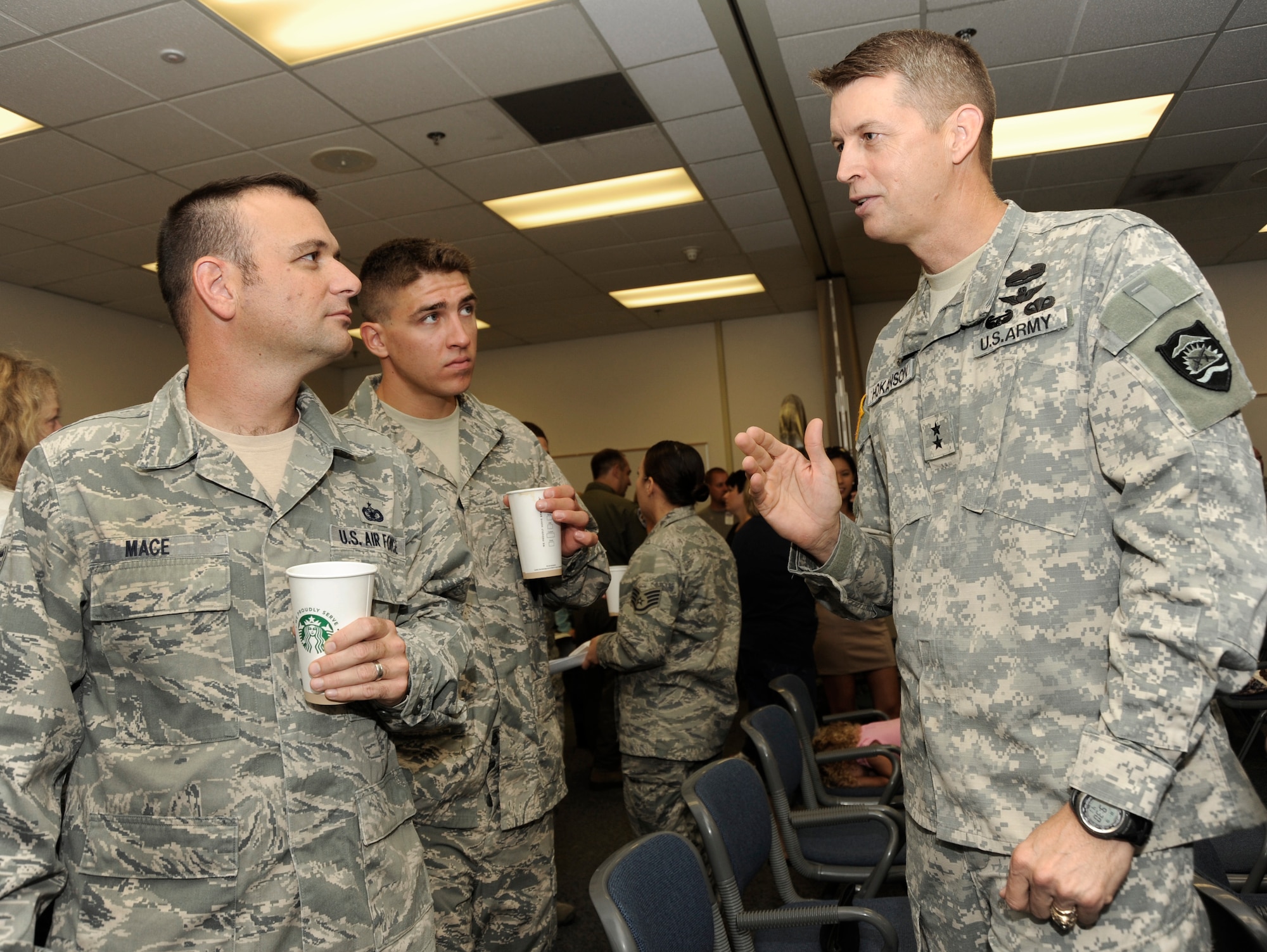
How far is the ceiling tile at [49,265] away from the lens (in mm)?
5980

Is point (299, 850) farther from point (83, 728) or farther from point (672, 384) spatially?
point (672, 384)

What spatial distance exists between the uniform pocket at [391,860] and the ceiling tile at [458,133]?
12.9 ft

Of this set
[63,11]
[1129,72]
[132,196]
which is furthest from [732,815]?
[132,196]

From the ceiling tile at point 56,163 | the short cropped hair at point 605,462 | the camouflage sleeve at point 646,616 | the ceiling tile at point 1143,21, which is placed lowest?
the camouflage sleeve at point 646,616

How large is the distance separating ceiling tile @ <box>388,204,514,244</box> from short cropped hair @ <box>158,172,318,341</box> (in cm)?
452

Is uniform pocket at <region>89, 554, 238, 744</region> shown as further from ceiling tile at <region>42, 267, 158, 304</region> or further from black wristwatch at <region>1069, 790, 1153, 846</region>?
ceiling tile at <region>42, 267, 158, 304</region>

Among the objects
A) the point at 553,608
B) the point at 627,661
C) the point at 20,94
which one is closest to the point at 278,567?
the point at 553,608

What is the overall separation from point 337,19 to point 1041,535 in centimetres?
383

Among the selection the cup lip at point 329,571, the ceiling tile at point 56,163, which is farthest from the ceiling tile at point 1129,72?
the ceiling tile at point 56,163

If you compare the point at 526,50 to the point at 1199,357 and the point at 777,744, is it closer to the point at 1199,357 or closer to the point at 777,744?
the point at 777,744

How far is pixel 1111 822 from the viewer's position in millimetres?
955

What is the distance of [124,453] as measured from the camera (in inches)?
47.6

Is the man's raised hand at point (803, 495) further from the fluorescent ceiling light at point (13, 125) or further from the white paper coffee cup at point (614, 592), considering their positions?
the fluorescent ceiling light at point (13, 125)

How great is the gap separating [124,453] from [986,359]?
4.06ft
